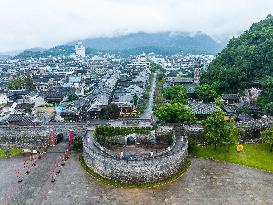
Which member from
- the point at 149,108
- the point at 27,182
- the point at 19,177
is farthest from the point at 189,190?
the point at 149,108

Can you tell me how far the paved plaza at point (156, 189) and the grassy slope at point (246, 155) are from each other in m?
1.79

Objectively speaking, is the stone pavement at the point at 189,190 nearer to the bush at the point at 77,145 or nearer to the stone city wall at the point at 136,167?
the stone city wall at the point at 136,167

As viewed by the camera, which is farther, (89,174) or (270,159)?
(270,159)

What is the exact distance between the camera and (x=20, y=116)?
70375 millimetres

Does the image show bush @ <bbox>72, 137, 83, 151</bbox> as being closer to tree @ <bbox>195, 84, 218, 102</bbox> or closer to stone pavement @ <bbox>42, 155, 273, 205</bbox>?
stone pavement @ <bbox>42, 155, 273, 205</bbox>

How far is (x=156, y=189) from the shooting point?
46.9 m

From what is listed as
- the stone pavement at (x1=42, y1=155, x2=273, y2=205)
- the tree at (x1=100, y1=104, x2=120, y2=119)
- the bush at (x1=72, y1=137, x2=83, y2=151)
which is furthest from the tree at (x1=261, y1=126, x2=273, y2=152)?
the tree at (x1=100, y1=104, x2=120, y2=119)

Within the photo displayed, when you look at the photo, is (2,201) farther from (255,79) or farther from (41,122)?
(255,79)

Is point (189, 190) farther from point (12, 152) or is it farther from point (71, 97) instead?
point (71, 97)

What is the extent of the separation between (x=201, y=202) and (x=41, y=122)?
35646mm

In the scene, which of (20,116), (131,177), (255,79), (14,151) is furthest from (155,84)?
(131,177)

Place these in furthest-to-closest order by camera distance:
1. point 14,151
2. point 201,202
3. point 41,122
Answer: point 41,122 → point 14,151 → point 201,202

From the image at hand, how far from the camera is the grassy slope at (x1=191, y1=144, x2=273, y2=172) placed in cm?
5369

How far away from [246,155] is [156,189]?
56.2ft
